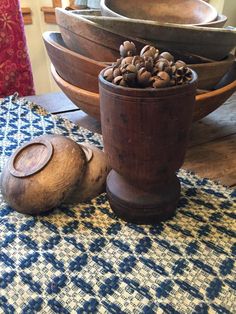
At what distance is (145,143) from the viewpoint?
0.42 m

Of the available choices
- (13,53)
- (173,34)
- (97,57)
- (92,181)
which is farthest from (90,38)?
(13,53)

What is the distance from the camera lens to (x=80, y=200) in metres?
0.54

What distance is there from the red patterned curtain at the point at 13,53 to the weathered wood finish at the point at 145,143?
0.92m

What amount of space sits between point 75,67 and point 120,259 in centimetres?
36

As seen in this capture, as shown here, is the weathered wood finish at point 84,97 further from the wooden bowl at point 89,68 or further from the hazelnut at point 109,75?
the hazelnut at point 109,75

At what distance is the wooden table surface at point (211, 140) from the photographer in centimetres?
60

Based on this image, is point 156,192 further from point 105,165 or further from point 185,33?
point 185,33

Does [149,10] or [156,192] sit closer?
[156,192]

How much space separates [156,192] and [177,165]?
0.19 feet

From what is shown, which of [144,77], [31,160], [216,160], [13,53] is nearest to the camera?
[144,77]

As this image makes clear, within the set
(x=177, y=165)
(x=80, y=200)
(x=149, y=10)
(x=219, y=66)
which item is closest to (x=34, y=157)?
(x=80, y=200)

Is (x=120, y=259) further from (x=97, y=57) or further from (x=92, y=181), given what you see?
(x=97, y=57)

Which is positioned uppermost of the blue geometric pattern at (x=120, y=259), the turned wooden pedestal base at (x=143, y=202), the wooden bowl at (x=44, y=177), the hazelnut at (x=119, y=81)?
Result: the hazelnut at (x=119, y=81)

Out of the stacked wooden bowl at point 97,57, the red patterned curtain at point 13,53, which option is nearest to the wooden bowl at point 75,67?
the stacked wooden bowl at point 97,57
